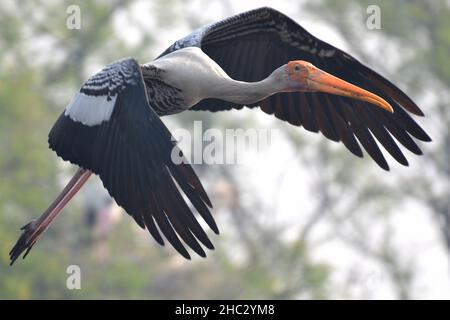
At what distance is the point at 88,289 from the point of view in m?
25.6

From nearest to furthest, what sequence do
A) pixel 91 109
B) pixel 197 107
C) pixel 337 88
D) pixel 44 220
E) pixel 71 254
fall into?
pixel 91 109 < pixel 337 88 < pixel 44 220 < pixel 197 107 < pixel 71 254

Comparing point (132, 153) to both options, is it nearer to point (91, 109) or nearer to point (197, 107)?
point (91, 109)

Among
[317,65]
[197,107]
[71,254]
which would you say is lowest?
[197,107]

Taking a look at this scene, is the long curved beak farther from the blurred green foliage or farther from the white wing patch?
the blurred green foliage

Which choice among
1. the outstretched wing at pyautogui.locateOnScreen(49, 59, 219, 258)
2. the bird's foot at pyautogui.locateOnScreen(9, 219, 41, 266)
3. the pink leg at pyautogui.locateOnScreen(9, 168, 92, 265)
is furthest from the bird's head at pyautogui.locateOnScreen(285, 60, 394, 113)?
the bird's foot at pyautogui.locateOnScreen(9, 219, 41, 266)

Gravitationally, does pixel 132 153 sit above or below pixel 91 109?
below

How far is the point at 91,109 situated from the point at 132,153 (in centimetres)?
47

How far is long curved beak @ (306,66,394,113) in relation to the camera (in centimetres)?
1138

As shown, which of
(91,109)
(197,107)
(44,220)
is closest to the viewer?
(91,109)

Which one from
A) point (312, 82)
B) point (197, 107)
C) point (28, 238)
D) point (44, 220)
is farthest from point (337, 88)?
point (28, 238)

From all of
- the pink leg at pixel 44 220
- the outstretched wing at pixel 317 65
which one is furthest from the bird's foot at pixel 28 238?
the outstretched wing at pixel 317 65

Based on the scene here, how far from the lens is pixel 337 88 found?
11.5 metres

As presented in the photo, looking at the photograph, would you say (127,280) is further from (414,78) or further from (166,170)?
(166,170)

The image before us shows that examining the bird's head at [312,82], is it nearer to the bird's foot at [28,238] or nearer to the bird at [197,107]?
the bird at [197,107]
